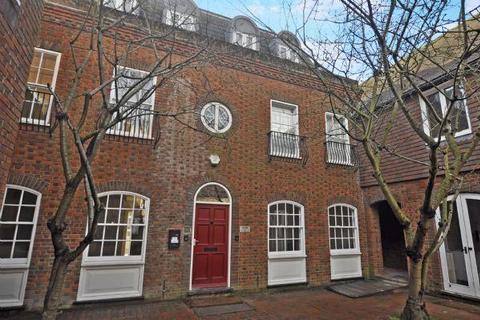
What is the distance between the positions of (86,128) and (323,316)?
22.8 ft

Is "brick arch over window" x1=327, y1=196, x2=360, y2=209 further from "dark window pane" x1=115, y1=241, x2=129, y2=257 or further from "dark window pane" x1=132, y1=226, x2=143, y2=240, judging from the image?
"dark window pane" x1=115, y1=241, x2=129, y2=257

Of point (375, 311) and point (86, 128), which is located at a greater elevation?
point (86, 128)

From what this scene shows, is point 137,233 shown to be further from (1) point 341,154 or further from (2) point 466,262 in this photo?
(2) point 466,262

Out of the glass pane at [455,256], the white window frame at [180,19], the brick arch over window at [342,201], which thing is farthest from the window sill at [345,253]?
the white window frame at [180,19]

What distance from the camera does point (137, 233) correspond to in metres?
6.76

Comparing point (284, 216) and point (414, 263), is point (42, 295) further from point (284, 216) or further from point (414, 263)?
point (414, 263)

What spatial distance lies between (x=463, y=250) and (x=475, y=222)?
0.79 meters

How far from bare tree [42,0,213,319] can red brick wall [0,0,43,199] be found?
56cm

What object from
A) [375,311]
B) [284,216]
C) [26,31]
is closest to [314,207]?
[284,216]

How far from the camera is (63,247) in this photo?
109 inches

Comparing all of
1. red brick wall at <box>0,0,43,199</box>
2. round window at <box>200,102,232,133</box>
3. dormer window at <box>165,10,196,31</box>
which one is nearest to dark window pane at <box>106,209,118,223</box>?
red brick wall at <box>0,0,43,199</box>

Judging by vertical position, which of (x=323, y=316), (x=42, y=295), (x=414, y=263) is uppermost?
(x=414, y=263)

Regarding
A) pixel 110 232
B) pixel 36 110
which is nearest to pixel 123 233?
pixel 110 232

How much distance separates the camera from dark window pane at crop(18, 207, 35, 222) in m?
5.84
